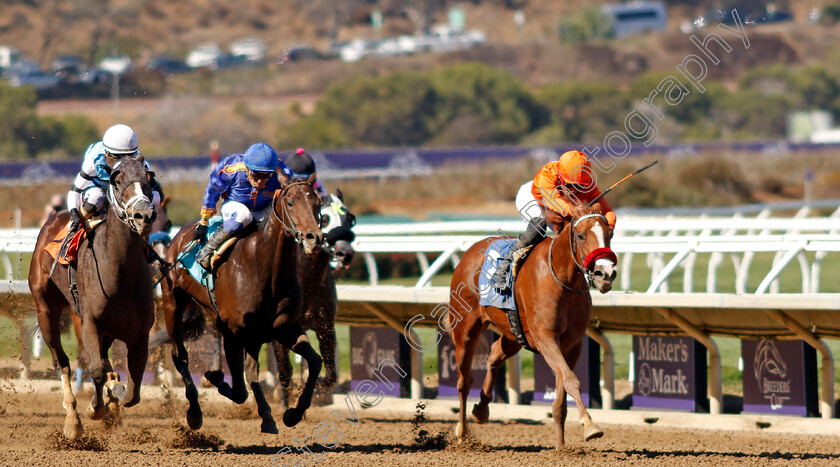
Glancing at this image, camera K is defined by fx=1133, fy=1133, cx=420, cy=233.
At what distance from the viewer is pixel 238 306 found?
632cm

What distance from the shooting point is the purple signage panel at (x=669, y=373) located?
7.93 meters

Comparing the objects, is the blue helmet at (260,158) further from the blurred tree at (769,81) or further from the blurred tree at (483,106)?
the blurred tree at (769,81)

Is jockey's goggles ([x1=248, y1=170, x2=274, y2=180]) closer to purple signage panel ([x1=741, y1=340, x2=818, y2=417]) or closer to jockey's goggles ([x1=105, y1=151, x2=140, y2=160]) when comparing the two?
jockey's goggles ([x1=105, y1=151, x2=140, y2=160])

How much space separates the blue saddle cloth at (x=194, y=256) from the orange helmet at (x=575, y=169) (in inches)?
85.1

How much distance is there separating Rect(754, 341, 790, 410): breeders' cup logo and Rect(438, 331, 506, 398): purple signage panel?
2.04m

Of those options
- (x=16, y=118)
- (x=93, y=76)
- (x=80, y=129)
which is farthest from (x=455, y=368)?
(x=80, y=129)

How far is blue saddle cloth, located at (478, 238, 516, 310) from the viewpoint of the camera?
21.7ft

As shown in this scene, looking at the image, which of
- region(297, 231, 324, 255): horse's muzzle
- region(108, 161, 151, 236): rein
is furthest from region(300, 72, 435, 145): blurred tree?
region(297, 231, 324, 255): horse's muzzle

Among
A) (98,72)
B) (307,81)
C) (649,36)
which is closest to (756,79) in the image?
(649,36)

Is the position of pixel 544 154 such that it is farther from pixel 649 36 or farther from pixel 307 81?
pixel 649 36

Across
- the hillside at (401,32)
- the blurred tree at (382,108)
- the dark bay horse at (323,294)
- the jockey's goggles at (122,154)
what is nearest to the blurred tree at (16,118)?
the dark bay horse at (323,294)

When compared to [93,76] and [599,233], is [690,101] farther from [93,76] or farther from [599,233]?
[599,233]

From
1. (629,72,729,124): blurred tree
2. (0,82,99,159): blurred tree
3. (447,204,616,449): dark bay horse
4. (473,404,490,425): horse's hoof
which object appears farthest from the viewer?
(629,72,729,124): blurred tree

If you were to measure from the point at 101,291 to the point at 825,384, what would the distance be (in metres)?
4.53
